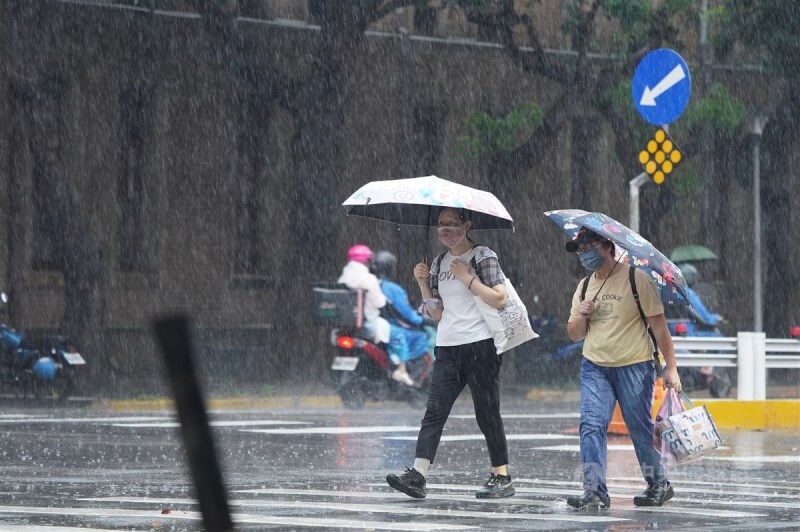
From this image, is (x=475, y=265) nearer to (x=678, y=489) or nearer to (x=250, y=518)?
(x=678, y=489)

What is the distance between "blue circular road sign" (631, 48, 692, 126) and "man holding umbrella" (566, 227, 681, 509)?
22.9 feet

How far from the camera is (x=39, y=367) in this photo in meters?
20.0

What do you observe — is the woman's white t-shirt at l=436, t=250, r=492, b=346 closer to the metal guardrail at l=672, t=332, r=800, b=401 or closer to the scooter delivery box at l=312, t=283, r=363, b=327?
the metal guardrail at l=672, t=332, r=800, b=401

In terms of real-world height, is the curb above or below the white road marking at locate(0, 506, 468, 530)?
below

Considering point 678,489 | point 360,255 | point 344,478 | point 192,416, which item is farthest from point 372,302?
point 192,416

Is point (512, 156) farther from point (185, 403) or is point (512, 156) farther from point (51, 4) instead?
point (185, 403)

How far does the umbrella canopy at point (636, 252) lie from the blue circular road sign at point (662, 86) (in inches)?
273

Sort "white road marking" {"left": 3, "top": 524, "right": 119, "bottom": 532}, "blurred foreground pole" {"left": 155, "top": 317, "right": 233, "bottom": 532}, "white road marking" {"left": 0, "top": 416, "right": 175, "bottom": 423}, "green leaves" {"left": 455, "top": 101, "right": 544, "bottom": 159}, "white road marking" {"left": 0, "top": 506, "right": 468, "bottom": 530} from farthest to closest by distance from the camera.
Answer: "green leaves" {"left": 455, "top": 101, "right": 544, "bottom": 159}, "white road marking" {"left": 0, "top": 416, "right": 175, "bottom": 423}, "white road marking" {"left": 0, "top": 506, "right": 468, "bottom": 530}, "white road marking" {"left": 3, "top": 524, "right": 119, "bottom": 532}, "blurred foreground pole" {"left": 155, "top": 317, "right": 233, "bottom": 532}

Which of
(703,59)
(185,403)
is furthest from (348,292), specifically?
(185,403)

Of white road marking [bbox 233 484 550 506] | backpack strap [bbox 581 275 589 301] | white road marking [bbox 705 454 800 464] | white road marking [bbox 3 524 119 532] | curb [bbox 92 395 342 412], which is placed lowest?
curb [bbox 92 395 342 412]

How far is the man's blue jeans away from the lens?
879 cm

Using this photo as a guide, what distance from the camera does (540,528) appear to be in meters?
7.68

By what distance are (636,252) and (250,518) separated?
8.02 feet

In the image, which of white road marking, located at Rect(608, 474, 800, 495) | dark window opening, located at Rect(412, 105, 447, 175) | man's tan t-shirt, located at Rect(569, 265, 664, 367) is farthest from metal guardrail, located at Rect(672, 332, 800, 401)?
dark window opening, located at Rect(412, 105, 447, 175)
